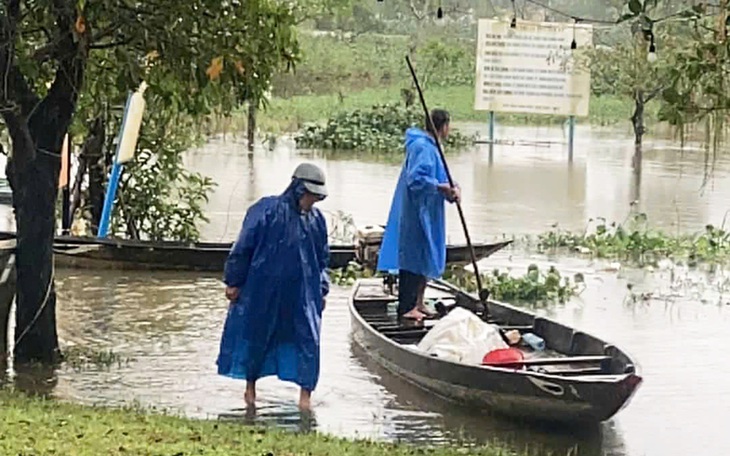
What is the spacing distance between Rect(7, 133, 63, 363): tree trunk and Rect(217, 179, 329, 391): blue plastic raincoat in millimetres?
1765

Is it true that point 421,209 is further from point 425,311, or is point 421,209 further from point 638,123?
point 638,123

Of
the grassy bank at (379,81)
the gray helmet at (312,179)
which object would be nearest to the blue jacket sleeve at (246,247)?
the gray helmet at (312,179)

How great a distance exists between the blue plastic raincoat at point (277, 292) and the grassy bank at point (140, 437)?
933mm

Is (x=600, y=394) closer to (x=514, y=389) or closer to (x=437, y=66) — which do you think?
(x=514, y=389)

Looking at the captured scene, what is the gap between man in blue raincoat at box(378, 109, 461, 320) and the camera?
480 inches

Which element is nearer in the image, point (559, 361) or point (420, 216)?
point (559, 361)

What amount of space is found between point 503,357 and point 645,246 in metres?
9.14

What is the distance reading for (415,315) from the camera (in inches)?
486

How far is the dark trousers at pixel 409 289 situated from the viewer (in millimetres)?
12430

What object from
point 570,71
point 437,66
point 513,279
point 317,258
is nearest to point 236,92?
point 317,258

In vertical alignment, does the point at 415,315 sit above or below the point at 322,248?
below

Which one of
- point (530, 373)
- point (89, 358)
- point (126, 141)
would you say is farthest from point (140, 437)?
point (126, 141)

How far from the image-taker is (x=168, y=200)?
731 inches

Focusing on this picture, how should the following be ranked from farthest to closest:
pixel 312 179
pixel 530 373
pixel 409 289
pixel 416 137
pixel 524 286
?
pixel 524 286, pixel 409 289, pixel 416 137, pixel 530 373, pixel 312 179
